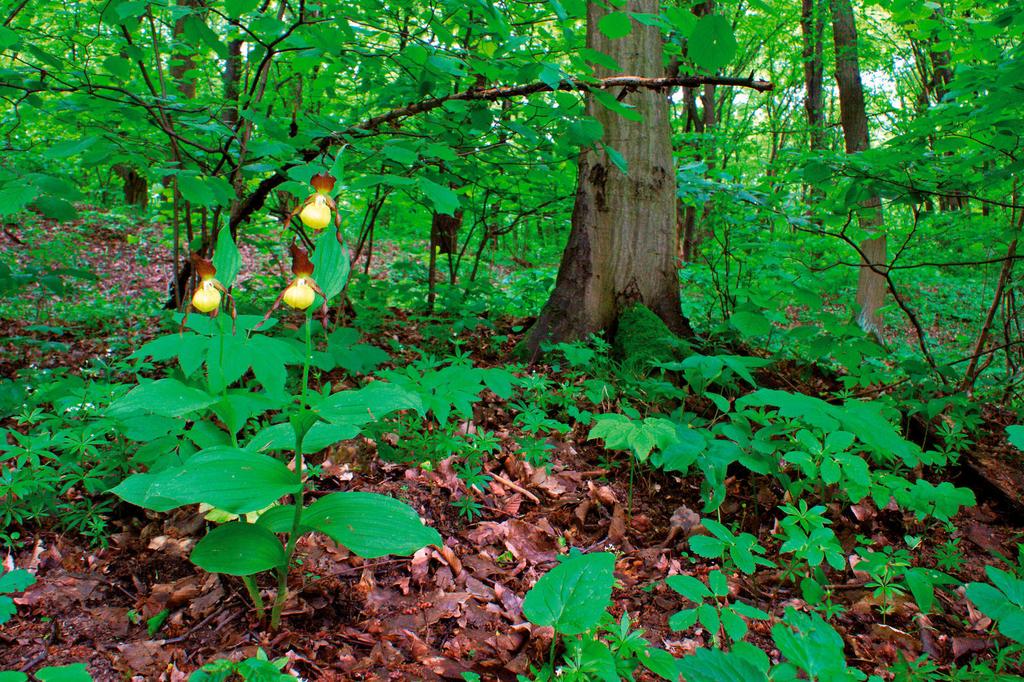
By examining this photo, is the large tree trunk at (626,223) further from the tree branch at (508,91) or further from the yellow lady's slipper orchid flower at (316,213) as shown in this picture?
the yellow lady's slipper orchid flower at (316,213)

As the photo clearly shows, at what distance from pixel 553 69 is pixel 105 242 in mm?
11017

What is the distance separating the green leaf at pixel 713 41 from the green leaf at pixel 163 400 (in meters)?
1.38

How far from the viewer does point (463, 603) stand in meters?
1.61

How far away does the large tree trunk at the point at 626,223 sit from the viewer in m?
3.49

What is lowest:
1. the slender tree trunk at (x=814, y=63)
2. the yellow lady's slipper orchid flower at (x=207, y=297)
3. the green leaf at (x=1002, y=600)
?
the green leaf at (x=1002, y=600)

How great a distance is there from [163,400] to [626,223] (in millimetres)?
2965

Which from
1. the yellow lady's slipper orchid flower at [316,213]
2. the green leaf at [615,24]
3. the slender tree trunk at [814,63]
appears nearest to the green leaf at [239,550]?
the yellow lady's slipper orchid flower at [316,213]

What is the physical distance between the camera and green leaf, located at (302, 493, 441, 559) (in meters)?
1.16

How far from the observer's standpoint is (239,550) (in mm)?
1237

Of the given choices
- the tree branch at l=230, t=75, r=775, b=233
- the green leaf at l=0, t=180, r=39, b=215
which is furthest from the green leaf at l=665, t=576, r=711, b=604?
the green leaf at l=0, t=180, r=39, b=215

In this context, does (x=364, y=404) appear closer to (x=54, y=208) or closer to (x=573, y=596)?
(x=573, y=596)

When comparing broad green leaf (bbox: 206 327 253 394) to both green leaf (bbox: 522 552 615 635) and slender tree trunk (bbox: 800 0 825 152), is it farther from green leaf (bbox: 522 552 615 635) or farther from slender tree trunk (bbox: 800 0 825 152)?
slender tree trunk (bbox: 800 0 825 152)

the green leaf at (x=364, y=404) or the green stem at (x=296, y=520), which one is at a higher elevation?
the green leaf at (x=364, y=404)

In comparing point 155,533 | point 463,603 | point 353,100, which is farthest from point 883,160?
point 353,100
